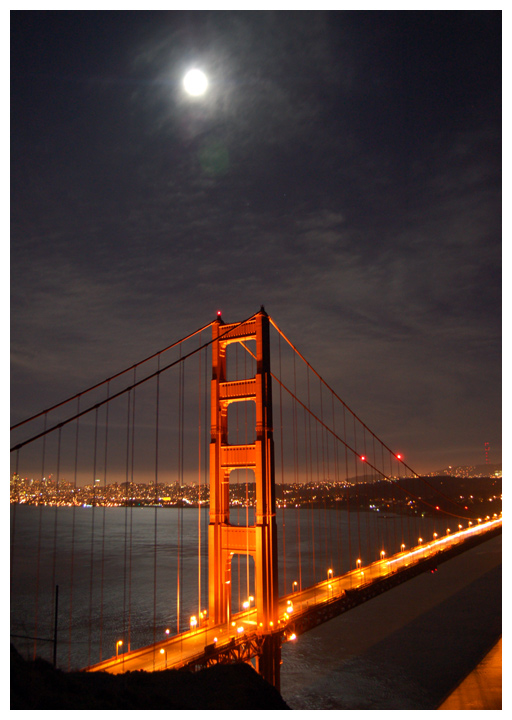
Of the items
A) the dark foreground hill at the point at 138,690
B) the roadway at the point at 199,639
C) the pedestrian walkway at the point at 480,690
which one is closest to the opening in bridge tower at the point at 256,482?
the roadway at the point at 199,639

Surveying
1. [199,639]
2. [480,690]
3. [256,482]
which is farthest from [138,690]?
[480,690]

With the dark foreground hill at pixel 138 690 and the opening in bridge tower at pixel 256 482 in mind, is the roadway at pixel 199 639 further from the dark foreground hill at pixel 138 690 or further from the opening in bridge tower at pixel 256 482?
the dark foreground hill at pixel 138 690

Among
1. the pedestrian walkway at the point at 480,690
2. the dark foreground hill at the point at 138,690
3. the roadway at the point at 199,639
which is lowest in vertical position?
the pedestrian walkway at the point at 480,690

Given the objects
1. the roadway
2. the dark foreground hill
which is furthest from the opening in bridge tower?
the dark foreground hill

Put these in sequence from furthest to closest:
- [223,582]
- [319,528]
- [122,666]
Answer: [319,528] → [223,582] → [122,666]
